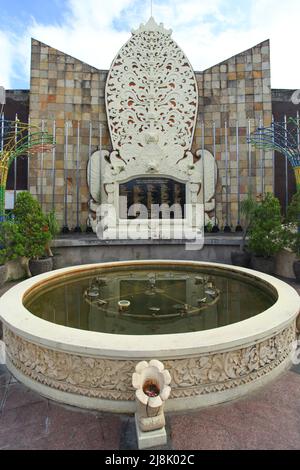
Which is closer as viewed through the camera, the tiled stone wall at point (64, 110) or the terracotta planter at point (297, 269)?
the terracotta planter at point (297, 269)

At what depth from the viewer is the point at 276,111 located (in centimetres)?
1518

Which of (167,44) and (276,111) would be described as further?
(276,111)

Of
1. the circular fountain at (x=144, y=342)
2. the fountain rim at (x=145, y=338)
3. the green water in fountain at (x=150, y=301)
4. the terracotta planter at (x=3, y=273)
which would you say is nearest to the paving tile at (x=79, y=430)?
the circular fountain at (x=144, y=342)

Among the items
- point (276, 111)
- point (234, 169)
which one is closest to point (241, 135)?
point (234, 169)

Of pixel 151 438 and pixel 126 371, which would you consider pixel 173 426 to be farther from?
pixel 126 371

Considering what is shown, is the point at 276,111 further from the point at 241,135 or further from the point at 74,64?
the point at 74,64

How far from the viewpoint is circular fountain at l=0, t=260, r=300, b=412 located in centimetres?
297

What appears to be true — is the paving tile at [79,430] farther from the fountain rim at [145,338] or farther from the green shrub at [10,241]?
the green shrub at [10,241]

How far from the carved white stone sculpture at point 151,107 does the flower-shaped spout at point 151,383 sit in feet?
34.2

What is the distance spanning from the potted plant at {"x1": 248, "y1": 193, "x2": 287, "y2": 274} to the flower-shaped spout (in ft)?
21.3

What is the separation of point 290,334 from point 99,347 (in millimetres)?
2636

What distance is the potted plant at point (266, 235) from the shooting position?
325 inches

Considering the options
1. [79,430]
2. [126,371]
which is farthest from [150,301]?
[79,430]

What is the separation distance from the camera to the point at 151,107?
13156mm
